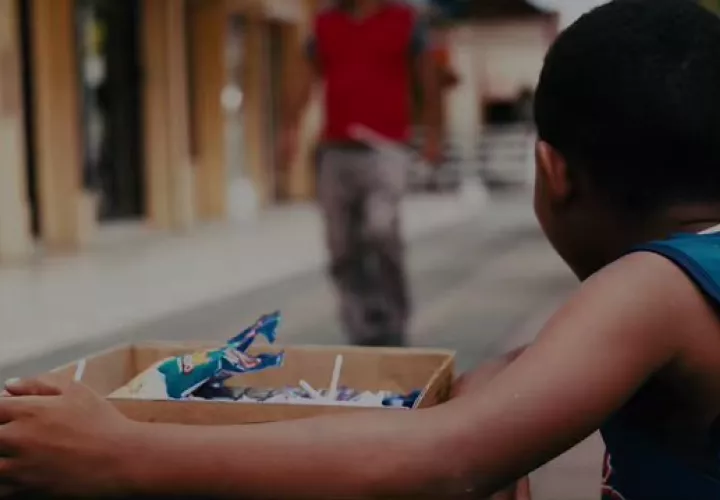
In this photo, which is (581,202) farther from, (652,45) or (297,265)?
(297,265)

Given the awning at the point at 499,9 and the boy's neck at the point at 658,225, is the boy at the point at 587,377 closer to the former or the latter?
the boy's neck at the point at 658,225

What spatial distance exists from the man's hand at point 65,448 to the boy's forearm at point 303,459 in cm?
2

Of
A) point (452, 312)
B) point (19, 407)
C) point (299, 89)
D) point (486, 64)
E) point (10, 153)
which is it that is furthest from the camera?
point (486, 64)

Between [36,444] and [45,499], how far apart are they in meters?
0.05

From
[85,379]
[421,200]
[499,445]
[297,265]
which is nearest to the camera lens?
[499,445]

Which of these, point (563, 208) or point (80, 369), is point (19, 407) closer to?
point (563, 208)

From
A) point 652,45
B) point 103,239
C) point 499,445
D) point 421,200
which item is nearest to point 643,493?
point 499,445

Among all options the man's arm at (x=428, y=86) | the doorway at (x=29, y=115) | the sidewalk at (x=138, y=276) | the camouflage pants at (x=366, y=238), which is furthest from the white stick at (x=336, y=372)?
the doorway at (x=29, y=115)

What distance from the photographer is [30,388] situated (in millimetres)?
1344

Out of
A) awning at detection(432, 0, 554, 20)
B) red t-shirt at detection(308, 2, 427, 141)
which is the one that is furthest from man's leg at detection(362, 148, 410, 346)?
awning at detection(432, 0, 554, 20)

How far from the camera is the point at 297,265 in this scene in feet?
32.4

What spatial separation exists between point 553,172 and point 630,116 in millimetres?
121

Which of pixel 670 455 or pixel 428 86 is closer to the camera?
pixel 670 455

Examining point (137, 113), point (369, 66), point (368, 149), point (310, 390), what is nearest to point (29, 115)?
point (137, 113)
